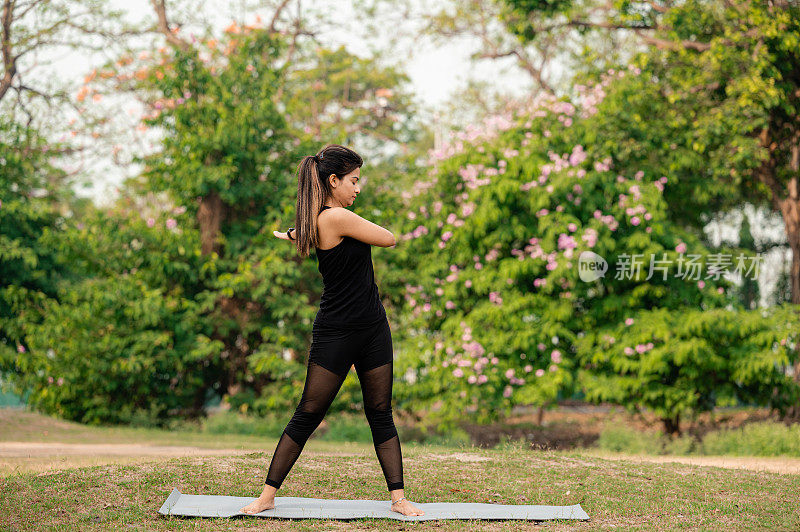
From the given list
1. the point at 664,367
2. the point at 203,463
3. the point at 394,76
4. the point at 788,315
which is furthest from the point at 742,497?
the point at 394,76

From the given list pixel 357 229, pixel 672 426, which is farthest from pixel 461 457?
pixel 672 426

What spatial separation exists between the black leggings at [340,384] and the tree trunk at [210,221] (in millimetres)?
8534

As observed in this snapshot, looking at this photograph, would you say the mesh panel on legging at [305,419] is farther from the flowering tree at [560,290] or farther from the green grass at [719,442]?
the green grass at [719,442]

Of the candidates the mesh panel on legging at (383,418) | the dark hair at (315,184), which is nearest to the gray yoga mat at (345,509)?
the mesh panel on legging at (383,418)

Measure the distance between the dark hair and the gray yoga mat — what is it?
56.4 inches

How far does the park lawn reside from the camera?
170 inches

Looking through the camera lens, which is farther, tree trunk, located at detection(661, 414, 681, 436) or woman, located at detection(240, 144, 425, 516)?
tree trunk, located at detection(661, 414, 681, 436)

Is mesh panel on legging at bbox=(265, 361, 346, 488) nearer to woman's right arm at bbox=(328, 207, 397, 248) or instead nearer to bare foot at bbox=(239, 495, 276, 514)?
bare foot at bbox=(239, 495, 276, 514)

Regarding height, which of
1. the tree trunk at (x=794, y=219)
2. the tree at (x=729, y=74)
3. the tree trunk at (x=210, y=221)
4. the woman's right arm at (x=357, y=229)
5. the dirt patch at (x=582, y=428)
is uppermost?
the tree at (x=729, y=74)

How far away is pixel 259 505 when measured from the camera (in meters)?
4.32

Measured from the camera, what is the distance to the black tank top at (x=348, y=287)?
14.0ft

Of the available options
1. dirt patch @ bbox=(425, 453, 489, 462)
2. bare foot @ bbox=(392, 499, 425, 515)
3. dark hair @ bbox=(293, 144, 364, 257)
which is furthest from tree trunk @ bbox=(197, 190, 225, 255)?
bare foot @ bbox=(392, 499, 425, 515)

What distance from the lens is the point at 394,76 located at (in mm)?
26188

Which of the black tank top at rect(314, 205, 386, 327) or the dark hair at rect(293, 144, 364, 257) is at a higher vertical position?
the dark hair at rect(293, 144, 364, 257)
